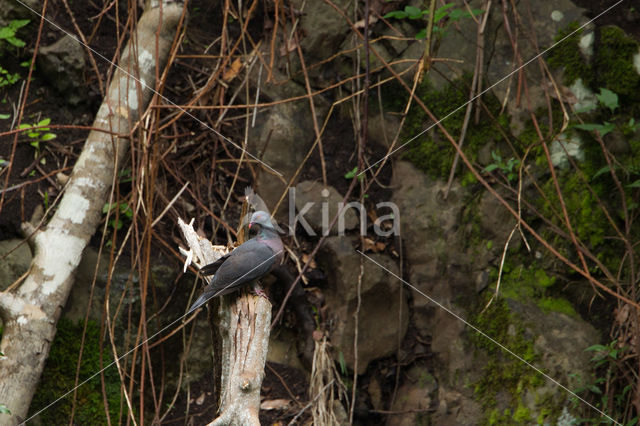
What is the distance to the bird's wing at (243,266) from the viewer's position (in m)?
2.11

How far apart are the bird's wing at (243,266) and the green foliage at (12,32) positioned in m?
2.13

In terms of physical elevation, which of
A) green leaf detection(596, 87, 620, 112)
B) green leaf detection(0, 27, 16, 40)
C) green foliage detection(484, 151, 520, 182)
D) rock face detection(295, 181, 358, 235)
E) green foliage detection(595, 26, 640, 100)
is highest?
green foliage detection(595, 26, 640, 100)

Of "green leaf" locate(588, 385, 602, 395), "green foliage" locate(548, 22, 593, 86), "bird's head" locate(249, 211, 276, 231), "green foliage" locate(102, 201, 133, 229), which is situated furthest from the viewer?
"green foliage" locate(548, 22, 593, 86)

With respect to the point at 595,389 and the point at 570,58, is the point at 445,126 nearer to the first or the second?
the point at 570,58

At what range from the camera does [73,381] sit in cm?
296

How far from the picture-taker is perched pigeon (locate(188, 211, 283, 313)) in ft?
6.93

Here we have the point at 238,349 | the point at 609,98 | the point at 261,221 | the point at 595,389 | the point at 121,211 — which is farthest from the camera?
the point at 121,211

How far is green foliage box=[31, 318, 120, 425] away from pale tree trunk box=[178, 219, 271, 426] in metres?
1.03

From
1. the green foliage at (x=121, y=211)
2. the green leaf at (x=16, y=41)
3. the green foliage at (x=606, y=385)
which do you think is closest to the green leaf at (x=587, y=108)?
the green foliage at (x=606, y=385)

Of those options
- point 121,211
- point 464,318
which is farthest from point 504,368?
point 121,211

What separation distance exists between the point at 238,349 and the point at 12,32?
250 cm

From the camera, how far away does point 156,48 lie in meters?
3.15

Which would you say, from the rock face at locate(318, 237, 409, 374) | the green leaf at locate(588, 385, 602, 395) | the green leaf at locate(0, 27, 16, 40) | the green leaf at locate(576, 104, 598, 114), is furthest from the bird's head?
the green leaf at locate(0, 27, 16, 40)

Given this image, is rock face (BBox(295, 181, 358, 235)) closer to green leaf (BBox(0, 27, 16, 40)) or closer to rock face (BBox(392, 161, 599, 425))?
rock face (BBox(392, 161, 599, 425))
